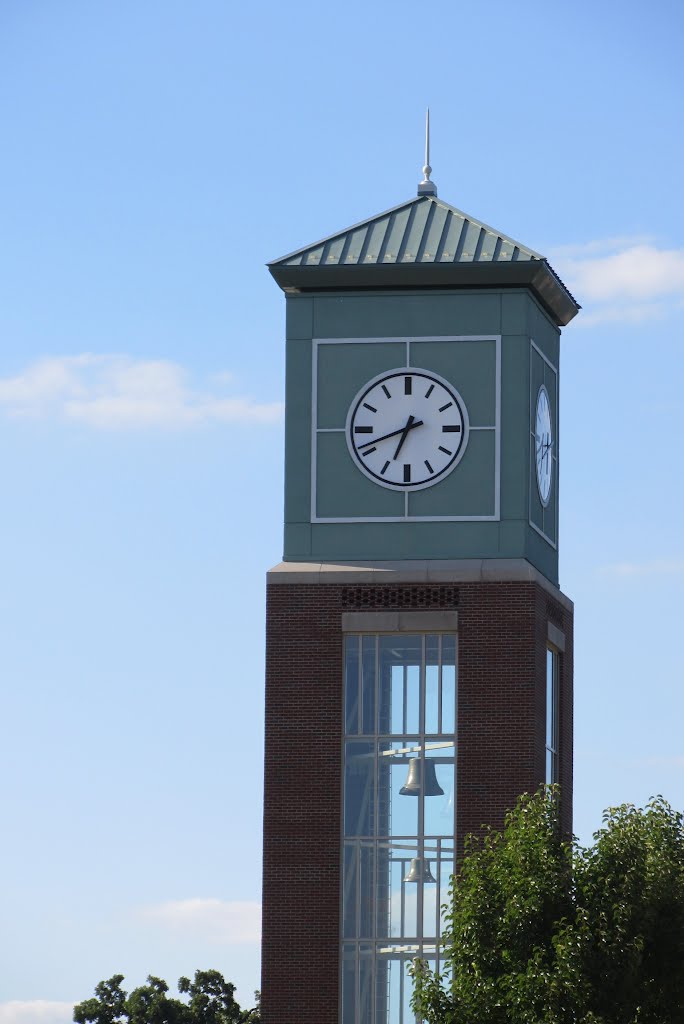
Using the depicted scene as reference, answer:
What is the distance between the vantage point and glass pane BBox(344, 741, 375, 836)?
4441cm

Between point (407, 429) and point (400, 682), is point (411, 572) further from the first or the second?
point (407, 429)

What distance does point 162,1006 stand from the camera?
7481 centimetres

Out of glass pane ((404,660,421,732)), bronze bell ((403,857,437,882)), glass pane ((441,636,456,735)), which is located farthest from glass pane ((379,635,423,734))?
bronze bell ((403,857,437,882))

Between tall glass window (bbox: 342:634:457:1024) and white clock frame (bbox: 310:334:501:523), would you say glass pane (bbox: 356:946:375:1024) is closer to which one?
tall glass window (bbox: 342:634:457:1024)

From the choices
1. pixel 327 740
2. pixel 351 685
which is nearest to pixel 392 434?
pixel 351 685

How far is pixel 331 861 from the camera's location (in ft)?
145

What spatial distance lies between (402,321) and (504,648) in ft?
20.6

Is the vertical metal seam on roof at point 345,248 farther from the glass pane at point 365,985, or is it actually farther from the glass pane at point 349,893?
the glass pane at point 365,985

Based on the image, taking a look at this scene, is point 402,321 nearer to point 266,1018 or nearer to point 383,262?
point 383,262

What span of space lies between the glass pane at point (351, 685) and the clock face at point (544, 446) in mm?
4689

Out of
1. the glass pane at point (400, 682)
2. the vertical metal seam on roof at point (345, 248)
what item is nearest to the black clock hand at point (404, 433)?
the vertical metal seam on roof at point (345, 248)

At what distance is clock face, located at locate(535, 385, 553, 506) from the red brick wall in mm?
2366

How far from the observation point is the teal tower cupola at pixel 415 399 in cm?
4519

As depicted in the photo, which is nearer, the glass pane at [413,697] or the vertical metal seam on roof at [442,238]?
the glass pane at [413,697]
